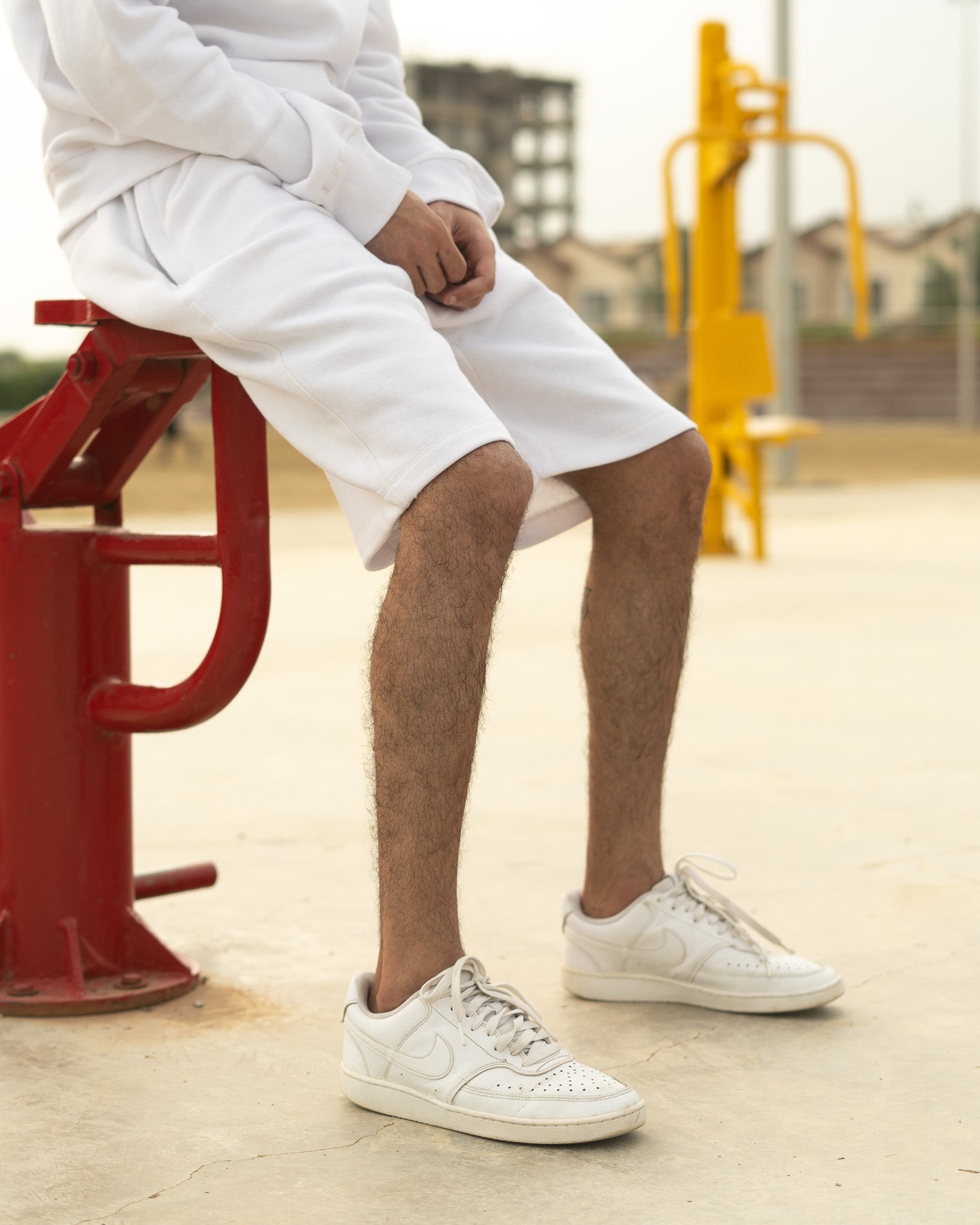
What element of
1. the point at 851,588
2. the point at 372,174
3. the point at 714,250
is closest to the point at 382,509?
the point at 372,174

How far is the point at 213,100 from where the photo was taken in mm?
1521

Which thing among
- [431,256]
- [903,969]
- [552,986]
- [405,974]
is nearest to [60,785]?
[405,974]

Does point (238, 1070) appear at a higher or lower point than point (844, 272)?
lower

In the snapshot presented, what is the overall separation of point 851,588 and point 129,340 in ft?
14.2

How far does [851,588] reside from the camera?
18.4 ft

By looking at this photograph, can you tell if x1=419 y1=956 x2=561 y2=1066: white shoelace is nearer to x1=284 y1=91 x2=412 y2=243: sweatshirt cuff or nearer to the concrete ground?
the concrete ground

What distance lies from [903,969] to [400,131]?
1.15 m

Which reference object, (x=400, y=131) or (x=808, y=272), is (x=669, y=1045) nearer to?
(x=400, y=131)

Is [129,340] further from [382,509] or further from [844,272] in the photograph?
[844,272]

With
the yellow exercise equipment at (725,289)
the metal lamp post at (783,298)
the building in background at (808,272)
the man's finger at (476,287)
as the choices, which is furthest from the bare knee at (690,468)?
the building in background at (808,272)

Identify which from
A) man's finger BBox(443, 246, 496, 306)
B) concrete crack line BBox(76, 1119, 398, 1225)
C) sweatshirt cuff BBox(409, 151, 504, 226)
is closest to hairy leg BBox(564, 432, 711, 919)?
man's finger BBox(443, 246, 496, 306)

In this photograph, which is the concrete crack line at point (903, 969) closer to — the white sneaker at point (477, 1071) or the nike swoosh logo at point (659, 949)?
the nike swoosh logo at point (659, 949)

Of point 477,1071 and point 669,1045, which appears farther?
point 669,1045

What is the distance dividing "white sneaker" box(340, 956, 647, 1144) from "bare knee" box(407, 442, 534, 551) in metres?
0.41
